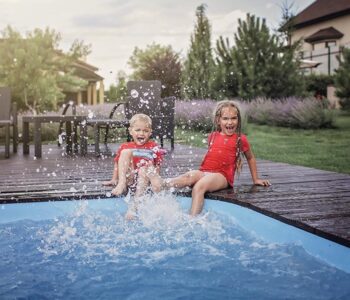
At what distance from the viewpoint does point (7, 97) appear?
813 cm

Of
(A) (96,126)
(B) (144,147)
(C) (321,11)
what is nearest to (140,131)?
(B) (144,147)

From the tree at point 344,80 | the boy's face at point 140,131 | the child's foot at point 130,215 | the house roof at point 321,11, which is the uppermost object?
the house roof at point 321,11

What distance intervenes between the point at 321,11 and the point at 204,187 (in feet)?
109

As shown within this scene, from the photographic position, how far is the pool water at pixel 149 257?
8.72ft

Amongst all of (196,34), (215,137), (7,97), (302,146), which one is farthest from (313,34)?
(215,137)

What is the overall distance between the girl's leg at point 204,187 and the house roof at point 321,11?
95.6 feet

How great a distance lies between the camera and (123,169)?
4.21 metres

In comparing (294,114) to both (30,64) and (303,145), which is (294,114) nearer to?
(303,145)

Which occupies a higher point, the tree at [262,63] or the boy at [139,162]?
the tree at [262,63]

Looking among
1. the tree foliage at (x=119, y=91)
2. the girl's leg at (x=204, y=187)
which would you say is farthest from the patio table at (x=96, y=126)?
the tree foliage at (x=119, y=91)

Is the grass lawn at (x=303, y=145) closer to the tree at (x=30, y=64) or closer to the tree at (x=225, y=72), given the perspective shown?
the tree at (x=225, y=72)

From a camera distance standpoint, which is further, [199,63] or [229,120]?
[199,63]

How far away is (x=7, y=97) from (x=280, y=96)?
10.7m

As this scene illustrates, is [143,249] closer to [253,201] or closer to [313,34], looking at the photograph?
[253,201]
